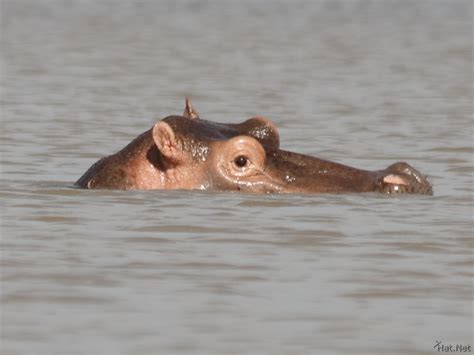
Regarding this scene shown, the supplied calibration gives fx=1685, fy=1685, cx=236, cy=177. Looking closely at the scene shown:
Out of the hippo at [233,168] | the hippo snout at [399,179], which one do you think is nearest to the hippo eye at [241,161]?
the hippo at [233,168]

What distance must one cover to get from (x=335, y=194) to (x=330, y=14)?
32.1 metres

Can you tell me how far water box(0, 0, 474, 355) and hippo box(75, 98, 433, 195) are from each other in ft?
0.37

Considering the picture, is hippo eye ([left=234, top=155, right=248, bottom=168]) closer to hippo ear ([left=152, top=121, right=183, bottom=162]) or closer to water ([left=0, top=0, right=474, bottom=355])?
water ([left=0, top=0, right=474, bottom=355])

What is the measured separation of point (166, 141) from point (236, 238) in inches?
55.1

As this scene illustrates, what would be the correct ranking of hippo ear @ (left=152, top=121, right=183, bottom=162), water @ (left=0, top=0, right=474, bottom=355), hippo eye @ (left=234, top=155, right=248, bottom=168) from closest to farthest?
water @ (left=0, top=0, right=474, bottom=355)
hippo ear @ (left=152, top=121, right=183, bottom=162)
hippo eye @ (left=234, top=155, right=248, bottom=168)

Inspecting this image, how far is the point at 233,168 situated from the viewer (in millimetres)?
11570

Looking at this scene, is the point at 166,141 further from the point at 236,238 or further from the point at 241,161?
the point at 236,238

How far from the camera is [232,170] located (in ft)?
→ 38.0

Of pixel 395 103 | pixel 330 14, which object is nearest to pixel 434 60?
pixel 395 103

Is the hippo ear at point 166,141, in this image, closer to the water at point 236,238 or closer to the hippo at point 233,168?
the hippo at point 233,168

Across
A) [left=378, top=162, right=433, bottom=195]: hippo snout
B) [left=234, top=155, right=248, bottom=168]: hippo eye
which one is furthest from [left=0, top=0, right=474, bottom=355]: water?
[left=234, top=155, right=248, bottom=168]: hippo eye

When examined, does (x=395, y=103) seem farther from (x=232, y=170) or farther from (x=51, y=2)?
(x=51, y=2)

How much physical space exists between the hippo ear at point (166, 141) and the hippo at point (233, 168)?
0.07 ft

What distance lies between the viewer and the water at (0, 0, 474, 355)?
25.4ft
